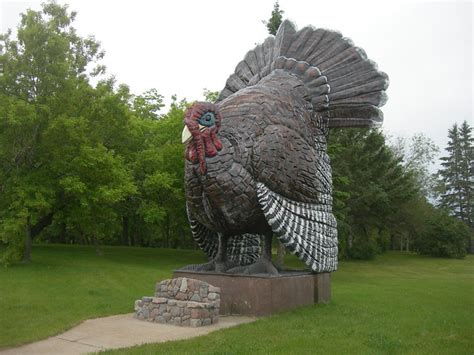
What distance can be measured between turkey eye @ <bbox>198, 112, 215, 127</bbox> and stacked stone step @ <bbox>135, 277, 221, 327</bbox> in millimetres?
2591

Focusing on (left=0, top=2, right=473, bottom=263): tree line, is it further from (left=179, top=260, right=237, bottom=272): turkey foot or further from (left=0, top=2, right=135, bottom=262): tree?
(left=179, top=260, right=237, bottom=272): turkey foot

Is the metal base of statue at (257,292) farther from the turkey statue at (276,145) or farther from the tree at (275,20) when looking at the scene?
the tree at (275,20)

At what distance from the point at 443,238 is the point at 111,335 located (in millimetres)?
32344

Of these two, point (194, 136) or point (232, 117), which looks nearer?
point (194, 136)

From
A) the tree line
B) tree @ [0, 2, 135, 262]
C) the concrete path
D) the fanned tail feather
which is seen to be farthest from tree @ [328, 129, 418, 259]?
the concrete path

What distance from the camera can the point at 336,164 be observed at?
28984 mm

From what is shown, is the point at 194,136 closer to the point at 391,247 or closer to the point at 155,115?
the point at 155,115

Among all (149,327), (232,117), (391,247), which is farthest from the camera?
(391,247)

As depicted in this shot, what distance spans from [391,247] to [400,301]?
39001 millimetres

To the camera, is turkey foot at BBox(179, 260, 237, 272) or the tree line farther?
the tree line

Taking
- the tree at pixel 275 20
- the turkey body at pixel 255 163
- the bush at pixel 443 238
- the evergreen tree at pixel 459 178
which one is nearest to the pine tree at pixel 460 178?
the evergreen tree at pixel 459 178

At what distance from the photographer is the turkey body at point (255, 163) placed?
27.4ft

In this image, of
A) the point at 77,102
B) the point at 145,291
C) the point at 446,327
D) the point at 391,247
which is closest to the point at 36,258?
the point at 77,102

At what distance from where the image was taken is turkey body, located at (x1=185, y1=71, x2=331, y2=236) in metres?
8.36
